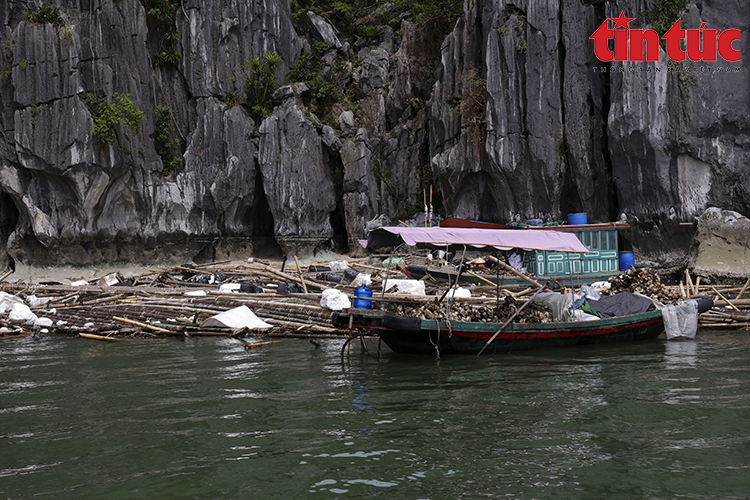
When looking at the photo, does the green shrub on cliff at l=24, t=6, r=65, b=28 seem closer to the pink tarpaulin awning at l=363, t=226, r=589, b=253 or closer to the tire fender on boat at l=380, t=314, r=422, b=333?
the pink tarpaulin awning at l=363, t=226, r=589, b=253

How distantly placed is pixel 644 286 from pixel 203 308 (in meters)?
Answer: 11.7

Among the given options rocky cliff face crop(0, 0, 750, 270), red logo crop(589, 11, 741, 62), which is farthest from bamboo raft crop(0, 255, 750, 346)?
red logo crop(589, 11, 741, 62)

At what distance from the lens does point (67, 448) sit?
19.2 feet

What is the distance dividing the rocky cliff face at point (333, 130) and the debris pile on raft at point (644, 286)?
11856 mm

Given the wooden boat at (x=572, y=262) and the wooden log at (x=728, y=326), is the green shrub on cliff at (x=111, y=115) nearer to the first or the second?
the wooden boat at (x=572, y=262)

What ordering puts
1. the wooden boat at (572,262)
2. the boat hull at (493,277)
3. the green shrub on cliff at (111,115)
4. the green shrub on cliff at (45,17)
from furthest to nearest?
the green shrub on cliff at (45,17)
the green shrub on cliff at (111,115)
the wooden boat at (572,262)
the boat hull at (493,277)

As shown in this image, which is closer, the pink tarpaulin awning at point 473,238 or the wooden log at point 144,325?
the pink tarpaulin awning at point 473,238

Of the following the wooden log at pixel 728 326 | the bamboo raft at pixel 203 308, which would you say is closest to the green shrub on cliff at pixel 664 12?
the bamboo raft at pixel 203 308

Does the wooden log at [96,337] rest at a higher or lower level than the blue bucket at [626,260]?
lower

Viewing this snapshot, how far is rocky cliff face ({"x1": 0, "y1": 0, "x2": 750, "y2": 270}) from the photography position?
2409 cm

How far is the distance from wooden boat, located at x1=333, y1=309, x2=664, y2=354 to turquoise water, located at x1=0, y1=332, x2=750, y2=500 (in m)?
0.34

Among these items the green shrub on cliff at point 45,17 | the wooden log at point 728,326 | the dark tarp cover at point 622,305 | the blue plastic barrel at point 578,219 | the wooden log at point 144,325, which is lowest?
the wooden log at point 728,326

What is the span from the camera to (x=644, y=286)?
44.8ft

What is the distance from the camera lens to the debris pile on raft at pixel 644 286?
13.4 m
